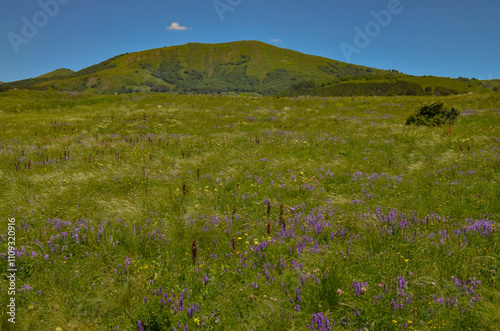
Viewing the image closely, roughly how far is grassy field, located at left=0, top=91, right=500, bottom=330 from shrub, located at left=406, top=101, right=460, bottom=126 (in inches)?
276

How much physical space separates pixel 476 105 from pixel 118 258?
3075 cm

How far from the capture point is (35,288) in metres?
3.49

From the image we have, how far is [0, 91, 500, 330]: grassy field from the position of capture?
3.07 metres

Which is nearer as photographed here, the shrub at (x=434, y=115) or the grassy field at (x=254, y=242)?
the grassy field at (x=254, y=242)

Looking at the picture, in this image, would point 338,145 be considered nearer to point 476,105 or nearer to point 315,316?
point 315,316

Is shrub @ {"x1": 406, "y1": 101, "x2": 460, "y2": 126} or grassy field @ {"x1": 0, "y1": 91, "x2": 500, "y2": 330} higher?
shrub @ {"x1": 406, "y1": 101, "x2": 460, "y2": 126}

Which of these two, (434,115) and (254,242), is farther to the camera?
(434,115)

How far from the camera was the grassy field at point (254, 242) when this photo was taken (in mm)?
3068

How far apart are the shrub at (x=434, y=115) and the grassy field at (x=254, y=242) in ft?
23.0

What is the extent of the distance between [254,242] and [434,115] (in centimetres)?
1769

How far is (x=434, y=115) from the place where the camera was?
52.9 feet

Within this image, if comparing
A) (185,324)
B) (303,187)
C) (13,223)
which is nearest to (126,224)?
(13,223)

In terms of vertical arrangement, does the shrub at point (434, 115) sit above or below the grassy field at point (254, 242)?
above

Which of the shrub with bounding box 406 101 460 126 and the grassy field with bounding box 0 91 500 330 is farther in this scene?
the shrub with bounding box 406 101 460 126
